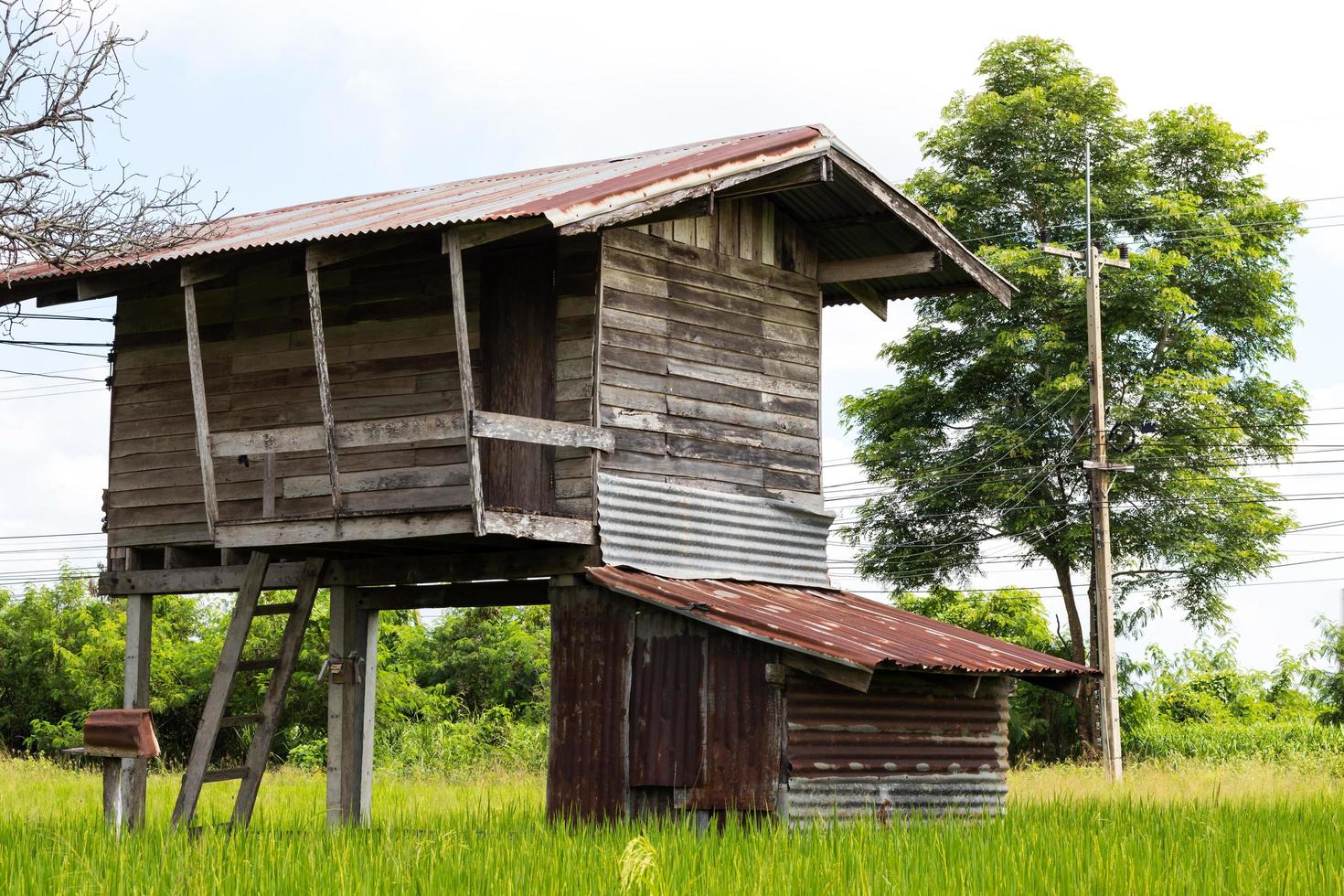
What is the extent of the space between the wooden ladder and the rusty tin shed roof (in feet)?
11.4

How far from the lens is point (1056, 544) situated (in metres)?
32.2

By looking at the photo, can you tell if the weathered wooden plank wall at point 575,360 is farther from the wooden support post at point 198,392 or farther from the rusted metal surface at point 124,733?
the rusted metal surface at point 124,733

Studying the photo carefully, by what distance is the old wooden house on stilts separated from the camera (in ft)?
44.9

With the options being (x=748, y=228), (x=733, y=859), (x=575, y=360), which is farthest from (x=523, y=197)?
(x=733, y=859)

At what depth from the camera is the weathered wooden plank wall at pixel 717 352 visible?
15031 millimetres

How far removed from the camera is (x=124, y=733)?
1310 centimetres

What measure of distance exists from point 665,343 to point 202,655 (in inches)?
814

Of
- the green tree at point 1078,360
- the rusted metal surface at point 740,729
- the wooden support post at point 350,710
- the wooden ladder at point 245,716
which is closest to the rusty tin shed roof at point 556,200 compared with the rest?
the wooden ladder at point 245,716

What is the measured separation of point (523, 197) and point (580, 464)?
2.52 meters

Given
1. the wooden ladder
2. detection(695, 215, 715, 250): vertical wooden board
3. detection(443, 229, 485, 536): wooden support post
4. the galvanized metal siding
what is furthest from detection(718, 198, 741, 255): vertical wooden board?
the wooden ladder

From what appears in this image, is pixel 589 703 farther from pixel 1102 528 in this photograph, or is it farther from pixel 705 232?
pixel 1102 528

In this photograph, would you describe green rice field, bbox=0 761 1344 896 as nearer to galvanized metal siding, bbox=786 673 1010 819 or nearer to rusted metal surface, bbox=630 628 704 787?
galvanized metal siding, bbox=786 673 1010 819

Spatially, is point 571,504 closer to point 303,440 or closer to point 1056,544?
point 303,440

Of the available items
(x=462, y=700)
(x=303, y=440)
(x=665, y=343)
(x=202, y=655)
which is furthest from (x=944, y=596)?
(x=303, y=440)
